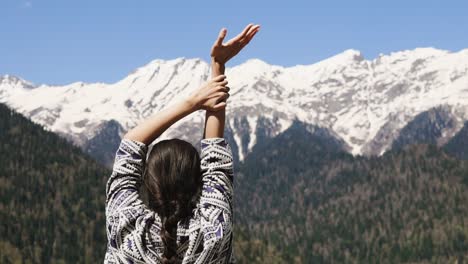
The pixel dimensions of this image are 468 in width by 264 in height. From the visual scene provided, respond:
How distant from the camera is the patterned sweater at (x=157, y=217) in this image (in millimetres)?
10328

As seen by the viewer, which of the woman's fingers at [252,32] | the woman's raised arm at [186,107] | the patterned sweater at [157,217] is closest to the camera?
the patterned sweater at [157,217]

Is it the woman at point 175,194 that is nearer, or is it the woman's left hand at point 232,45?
the woman at point 175,194

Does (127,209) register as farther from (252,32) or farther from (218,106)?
(252,32)

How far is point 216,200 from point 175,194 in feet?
2.14

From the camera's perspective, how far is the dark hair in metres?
10.3

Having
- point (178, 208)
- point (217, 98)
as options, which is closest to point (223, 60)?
point (217, 98)

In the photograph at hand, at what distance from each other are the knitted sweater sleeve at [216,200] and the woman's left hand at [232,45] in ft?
5.29

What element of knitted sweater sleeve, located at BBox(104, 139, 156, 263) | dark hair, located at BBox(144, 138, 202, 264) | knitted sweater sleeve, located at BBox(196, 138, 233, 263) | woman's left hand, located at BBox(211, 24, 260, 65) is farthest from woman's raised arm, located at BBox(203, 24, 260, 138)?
knitted sweater sleeve, located at BBox(104, 139, 156, 263)

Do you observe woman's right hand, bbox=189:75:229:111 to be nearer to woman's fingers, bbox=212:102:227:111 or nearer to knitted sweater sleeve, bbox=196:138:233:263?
woman's fingers, bbox=212:102:227:111

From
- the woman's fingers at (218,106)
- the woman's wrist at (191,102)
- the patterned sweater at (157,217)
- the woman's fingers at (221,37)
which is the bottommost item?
the patterned sweater at (157,217)

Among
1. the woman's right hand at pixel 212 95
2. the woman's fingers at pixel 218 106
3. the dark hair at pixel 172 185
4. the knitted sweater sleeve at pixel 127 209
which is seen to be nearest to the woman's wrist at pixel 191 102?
the woman's right hand at pixel 212 95

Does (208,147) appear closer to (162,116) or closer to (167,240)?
(162,116)

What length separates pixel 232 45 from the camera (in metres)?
12.2

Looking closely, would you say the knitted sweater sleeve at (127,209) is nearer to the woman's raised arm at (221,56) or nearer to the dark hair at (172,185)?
the dark hair at (172,185)
